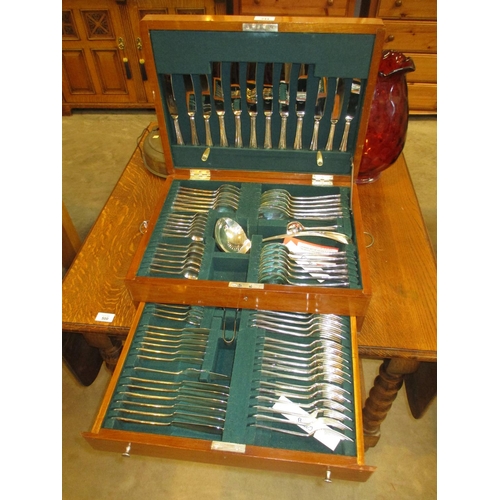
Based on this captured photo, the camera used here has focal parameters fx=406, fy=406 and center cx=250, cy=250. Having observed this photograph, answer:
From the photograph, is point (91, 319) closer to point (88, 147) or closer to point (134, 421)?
point (134, 421)

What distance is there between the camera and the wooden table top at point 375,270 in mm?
958

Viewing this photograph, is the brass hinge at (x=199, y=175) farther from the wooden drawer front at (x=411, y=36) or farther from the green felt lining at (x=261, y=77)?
the wooden drawer front at (x=411, y=36)

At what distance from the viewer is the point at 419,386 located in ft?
4.23

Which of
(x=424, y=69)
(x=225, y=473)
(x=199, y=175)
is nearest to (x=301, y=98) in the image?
(x=199, y=175)

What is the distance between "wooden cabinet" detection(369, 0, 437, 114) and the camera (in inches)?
103

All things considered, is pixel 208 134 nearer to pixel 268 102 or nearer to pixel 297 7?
pixel 268 102

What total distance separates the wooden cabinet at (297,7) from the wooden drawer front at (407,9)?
215 mm

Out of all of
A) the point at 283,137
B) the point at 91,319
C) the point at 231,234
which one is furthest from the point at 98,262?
the point at 283,137

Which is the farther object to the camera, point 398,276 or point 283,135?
point 283,135

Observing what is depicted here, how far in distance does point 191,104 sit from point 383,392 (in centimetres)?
100

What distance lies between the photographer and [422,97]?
10.1 ft

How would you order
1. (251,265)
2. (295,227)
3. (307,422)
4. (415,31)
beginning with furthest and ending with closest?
1. (415,31)
2. (295,227)
3. (251,265)
4. (307,422)

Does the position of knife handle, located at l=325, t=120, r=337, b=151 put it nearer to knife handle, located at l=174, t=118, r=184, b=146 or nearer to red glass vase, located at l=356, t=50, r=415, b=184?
red glass vase, located at l=356, t=50, r=415, b=184

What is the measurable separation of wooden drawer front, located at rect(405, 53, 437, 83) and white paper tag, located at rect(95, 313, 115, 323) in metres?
2.75
